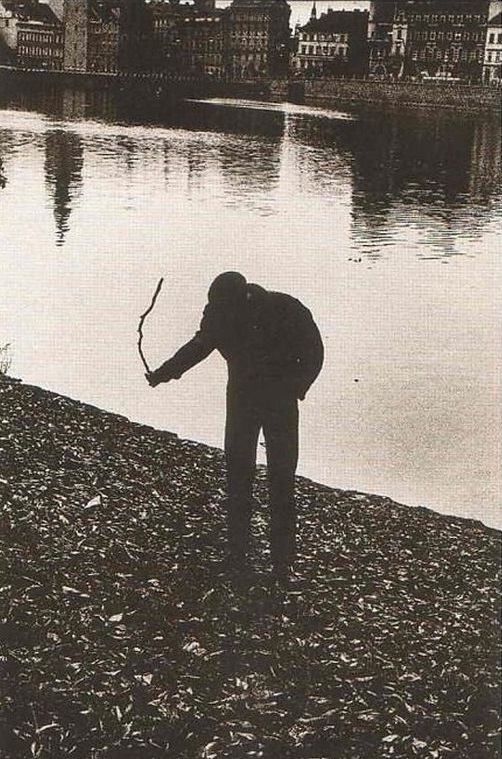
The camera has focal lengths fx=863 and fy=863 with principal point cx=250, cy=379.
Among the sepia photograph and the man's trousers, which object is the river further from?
the man's trousers

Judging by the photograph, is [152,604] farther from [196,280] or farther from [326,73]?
[326,73]

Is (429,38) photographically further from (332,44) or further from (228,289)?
(228,289)

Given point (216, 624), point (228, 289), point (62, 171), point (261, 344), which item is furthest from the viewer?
point (62, 171)

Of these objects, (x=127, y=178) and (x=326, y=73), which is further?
(x=127, y=178)

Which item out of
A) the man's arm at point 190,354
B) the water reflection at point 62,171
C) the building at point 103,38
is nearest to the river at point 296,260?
the water reflection at point 62,171

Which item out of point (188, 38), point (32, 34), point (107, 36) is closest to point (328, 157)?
point (188, 38)

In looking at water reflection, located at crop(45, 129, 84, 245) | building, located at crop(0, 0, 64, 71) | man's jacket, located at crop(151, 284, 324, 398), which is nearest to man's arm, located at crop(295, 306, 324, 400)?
man's jacket, located at crop(151, 284, 324, 398)

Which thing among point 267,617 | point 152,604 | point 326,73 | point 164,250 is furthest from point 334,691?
point 326,73
